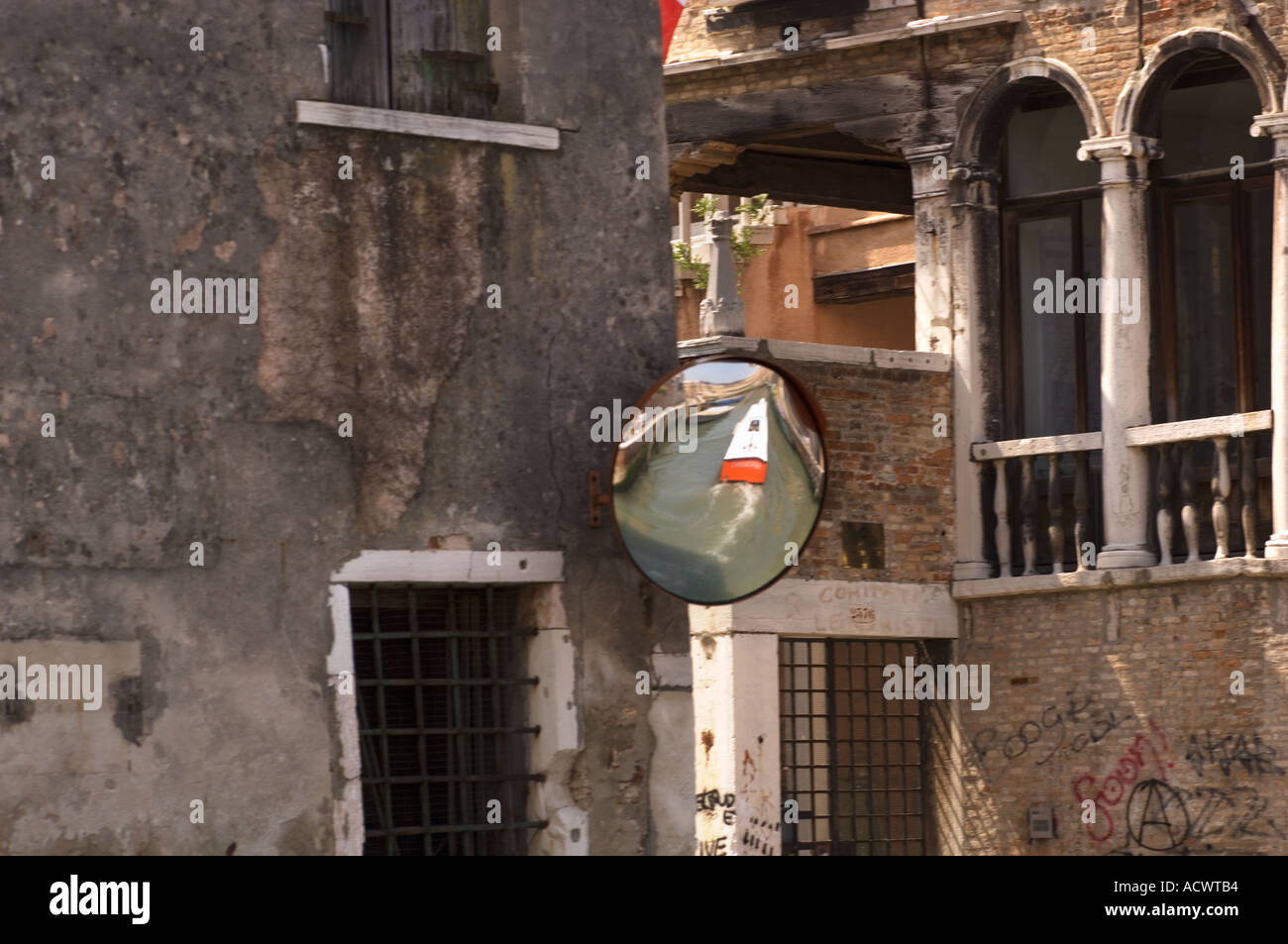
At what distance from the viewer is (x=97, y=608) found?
1038 centimetres

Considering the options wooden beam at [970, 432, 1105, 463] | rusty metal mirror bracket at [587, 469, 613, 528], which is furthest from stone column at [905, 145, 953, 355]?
rusty metal mirror bracket at [587, 469, 613, 528]

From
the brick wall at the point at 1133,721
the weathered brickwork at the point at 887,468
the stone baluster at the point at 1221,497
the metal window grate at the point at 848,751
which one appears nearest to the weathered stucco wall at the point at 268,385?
the weathered brickwork at the point at 887,468

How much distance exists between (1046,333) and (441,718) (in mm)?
6458

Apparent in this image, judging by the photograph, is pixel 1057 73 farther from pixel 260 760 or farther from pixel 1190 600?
pixel 260 760

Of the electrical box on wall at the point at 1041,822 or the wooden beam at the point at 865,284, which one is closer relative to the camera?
the electrical box on wall at the point at 1041,822

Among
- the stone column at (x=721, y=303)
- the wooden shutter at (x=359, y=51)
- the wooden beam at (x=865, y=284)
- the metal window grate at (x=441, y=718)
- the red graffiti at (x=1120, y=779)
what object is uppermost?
the wooden beam at (x=865, y=284)

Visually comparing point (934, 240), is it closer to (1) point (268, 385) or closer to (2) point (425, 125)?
(2) point (425, 125)

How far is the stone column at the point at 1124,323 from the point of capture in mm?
15625

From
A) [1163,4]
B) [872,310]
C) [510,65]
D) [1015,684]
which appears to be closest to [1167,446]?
[1015,684]

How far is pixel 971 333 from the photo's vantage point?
16297mm

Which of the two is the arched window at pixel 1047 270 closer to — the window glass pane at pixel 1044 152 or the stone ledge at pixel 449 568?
the window glass pane at pixel 1044 152

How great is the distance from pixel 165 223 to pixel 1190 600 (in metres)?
7.11

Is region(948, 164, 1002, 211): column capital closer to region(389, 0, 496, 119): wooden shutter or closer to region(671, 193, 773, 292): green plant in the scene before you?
region(389, 0, 496, 119): wooden shutter

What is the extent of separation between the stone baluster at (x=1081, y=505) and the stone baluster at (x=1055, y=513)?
0.32 ft
